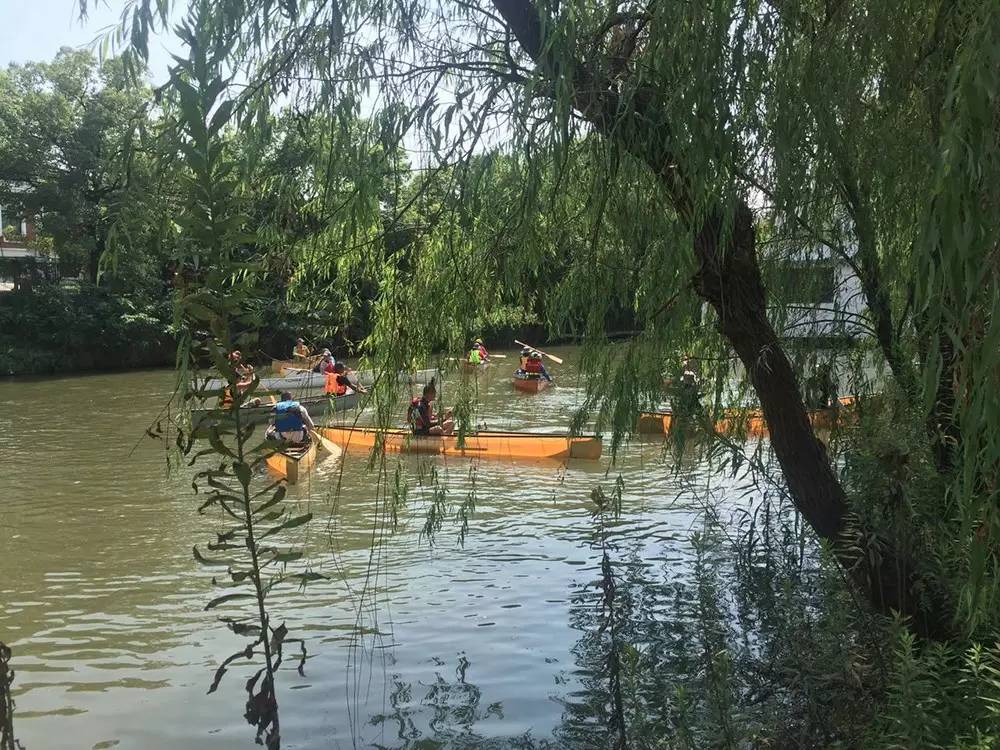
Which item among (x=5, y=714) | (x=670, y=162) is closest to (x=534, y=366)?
(x=670, y=162)

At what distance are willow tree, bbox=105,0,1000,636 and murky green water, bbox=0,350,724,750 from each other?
1364 millimetres

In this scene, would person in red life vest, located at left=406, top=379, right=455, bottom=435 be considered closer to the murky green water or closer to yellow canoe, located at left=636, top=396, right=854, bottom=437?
the murky green water

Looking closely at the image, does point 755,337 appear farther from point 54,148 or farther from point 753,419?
point 54,148

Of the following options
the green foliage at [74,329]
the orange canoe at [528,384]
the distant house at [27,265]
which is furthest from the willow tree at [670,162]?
the distant house at [27,265]

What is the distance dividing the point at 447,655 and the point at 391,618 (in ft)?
2.51

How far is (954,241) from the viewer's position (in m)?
1.90

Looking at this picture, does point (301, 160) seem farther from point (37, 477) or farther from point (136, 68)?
point (37, 477)

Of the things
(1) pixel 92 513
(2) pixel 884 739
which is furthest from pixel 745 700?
(1) pixel 92 513

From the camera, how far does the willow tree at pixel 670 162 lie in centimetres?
329

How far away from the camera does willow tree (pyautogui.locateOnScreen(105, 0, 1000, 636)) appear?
329 cm

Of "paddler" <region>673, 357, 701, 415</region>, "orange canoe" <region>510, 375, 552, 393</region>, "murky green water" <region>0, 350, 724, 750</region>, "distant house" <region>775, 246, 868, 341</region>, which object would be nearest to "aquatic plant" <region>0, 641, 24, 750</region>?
"murky green water" <region>0, 350, 724, 750</region>

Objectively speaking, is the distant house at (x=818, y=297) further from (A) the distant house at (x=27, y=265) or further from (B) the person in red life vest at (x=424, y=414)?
(A) the distant house at (x=27, y=265)

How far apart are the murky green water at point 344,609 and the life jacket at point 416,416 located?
25 cm

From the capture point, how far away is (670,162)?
3.63 metres
